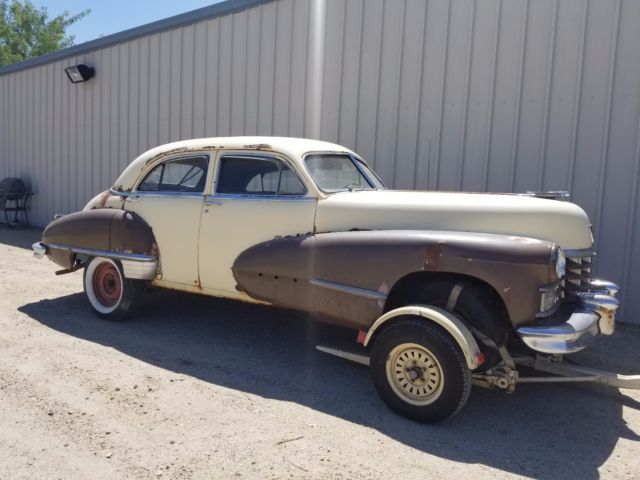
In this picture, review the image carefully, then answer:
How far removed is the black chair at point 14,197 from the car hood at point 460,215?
11.2 metres

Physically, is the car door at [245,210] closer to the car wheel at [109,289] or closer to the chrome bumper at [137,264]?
the chrome bumper at [137,264]

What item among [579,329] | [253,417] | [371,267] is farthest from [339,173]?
[579,329]

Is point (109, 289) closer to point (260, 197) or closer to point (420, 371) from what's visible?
point (260, 197)

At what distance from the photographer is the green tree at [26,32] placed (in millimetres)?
24812

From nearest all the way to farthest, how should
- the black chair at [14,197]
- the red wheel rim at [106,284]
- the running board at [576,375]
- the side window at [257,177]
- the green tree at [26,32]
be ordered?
the running board at [576,375] → the side window at [257,177] → the red wheel rim at [106,284] → the black chair at [14,197] → the green tree at [26,32]

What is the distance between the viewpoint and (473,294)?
3.76 meters

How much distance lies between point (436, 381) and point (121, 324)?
3.45m

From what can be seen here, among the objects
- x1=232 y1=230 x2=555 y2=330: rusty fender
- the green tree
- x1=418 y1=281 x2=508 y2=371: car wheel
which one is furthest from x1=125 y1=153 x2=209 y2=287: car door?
the green tree

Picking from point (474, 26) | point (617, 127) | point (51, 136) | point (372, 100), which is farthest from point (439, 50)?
point (51, 136)

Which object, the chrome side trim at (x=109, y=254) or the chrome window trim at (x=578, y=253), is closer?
the chrome window trim at (x=578, y=253)

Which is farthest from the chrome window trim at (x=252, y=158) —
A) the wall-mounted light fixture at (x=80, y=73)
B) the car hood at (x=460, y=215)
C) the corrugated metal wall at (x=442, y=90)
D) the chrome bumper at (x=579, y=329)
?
the wall-mounted light fixture at (x=80, y=73)

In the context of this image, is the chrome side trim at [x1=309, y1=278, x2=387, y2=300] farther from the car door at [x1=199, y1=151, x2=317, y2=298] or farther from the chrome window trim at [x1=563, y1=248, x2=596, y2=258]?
the chrome window trim at [x1=563, y1=248, x2=596, y2=258]

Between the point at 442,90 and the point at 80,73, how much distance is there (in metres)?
8.16

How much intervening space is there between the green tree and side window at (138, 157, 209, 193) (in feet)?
76.0
